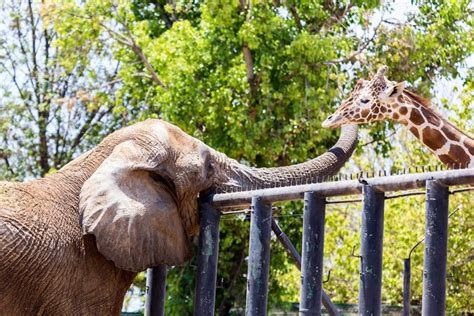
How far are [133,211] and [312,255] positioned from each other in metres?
1.45

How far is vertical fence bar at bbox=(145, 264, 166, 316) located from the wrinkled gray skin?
35cm

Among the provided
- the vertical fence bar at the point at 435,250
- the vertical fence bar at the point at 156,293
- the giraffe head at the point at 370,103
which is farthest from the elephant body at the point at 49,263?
the giraffe head at the point at 370,103

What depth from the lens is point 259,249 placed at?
839 centimetres

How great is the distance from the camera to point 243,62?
1961 cm

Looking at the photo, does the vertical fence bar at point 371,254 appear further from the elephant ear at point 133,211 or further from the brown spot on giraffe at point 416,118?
the brown spot on giraffe at point 416,118

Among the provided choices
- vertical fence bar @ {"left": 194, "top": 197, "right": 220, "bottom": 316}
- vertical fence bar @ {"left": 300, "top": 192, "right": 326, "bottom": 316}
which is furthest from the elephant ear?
vertical fence bar @ {"left": 300, "top": 192, "right": 326, "bottom": 316}

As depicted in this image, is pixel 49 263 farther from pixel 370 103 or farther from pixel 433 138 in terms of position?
pixel 370 103

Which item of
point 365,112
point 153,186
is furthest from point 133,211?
point 365,112

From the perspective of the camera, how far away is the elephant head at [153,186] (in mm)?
8617

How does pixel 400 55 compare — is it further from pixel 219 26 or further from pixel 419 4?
pixel 219 26

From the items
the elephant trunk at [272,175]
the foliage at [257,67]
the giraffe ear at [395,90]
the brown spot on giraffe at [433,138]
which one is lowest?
the elephant trunk at [272,175]

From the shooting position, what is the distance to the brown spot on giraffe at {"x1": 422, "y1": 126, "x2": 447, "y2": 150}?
1174 cm

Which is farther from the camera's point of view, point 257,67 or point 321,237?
point 257,67

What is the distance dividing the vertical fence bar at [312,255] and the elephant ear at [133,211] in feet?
4.32
